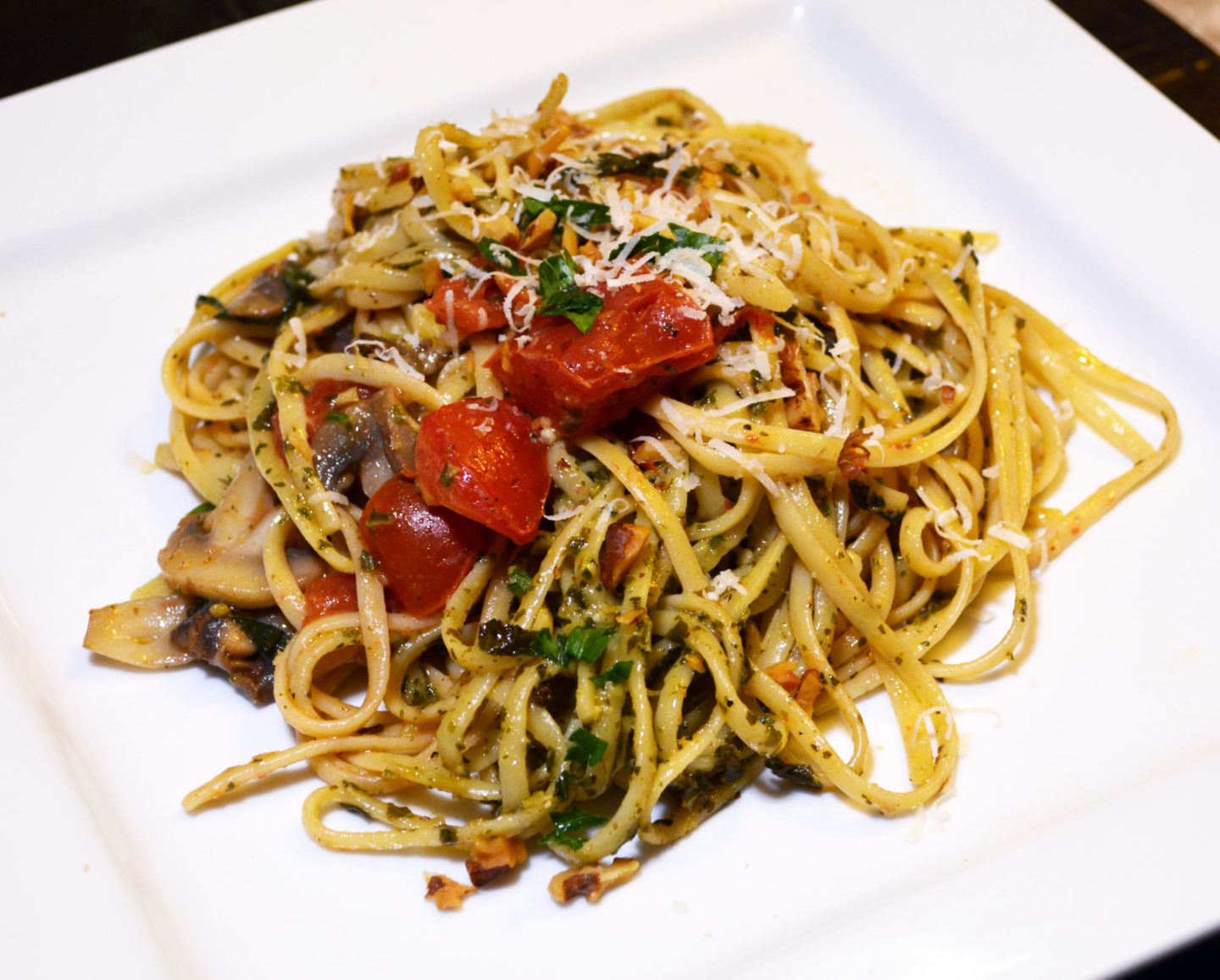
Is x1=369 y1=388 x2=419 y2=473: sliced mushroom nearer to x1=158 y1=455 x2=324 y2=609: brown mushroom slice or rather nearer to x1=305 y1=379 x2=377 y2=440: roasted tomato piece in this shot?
x1=305 y1=379 x2=377 y2=440: roasted tomato piece

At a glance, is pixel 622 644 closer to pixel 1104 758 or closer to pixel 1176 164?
pixel 1104 758

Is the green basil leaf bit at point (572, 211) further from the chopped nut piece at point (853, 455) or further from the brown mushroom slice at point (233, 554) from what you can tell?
the brown mushroom slice at point (233, 554)

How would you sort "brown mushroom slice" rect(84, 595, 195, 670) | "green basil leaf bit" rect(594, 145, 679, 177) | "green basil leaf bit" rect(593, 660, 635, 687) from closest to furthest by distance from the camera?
"green basil leaf bit" rect(593, 660, 635, 687) → "brown mushroom slice" rect(84, 595, 195, 670) → "green basil leaf bit" rect(594, 145, 679, 177)

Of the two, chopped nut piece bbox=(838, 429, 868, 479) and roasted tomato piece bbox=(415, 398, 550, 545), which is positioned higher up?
chopped nut piece bbox=(838, 429, 868, 479)

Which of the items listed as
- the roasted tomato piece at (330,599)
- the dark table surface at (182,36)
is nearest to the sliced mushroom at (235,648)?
the roasted tomato piece at (330,599)

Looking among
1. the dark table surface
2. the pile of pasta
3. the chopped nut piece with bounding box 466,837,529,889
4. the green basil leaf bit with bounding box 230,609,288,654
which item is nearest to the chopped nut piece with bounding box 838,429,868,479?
the pile of pasta

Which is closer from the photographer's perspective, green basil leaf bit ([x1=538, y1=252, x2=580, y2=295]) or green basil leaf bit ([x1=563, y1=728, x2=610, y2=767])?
green basil leaf bit ([x1=563, y1=728, x2=610, y2=767])
